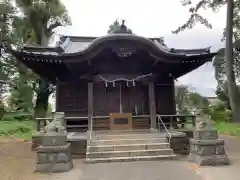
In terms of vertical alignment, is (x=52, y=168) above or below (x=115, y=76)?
below

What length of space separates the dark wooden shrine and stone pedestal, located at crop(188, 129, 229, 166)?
3.51 meters

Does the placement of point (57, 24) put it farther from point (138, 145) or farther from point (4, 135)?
point (138, 145)

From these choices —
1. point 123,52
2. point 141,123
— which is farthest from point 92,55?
point 141,123

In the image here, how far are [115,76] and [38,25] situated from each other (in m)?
16.8

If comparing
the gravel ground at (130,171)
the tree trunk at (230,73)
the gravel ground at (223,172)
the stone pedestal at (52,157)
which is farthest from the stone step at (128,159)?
the tree trunk at (230,73)

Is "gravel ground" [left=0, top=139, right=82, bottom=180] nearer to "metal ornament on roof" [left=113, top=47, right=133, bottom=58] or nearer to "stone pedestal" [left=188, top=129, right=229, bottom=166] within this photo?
"stone pedestal" [left=188, top=129, right=229, bottom=166]

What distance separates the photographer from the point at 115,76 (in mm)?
11219

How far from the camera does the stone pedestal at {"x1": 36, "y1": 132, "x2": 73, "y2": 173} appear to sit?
6414 millimetres

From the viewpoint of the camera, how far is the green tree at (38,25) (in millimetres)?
23938

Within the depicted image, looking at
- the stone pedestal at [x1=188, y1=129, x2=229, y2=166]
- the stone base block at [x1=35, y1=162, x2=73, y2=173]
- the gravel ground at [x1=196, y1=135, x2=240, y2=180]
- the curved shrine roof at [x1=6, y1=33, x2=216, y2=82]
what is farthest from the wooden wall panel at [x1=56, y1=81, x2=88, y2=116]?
the gravel ground at [x1=196, y1=135, x2=240, y2=180]

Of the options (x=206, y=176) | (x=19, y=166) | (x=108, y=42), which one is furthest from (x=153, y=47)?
(x=19, y=166)

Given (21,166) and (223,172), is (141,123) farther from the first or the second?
(21,166)

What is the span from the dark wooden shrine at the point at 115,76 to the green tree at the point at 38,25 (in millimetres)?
13530

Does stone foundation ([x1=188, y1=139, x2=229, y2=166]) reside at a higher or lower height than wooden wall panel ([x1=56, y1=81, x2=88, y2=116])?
lower
